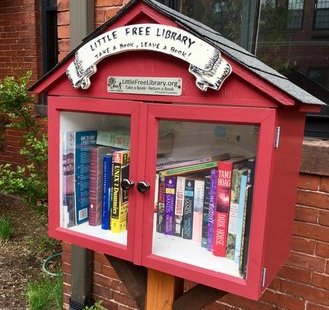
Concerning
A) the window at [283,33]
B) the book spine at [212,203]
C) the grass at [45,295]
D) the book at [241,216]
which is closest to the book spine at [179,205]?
the book spine at [212,203]

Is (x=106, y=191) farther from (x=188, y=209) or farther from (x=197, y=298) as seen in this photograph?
(x=197, y=298)

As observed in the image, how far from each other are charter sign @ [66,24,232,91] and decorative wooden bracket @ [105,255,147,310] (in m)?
0.71

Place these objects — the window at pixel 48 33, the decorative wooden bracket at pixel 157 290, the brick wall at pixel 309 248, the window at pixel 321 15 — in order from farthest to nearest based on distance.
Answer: the window at pixel 48 33, the window at pixel 321 15, the brick wall at pixel 309 248, the decorative wooden bracket at pixel 157 290

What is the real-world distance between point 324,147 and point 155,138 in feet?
3.00

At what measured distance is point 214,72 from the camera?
1.22 meters

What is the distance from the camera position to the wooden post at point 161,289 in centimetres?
158

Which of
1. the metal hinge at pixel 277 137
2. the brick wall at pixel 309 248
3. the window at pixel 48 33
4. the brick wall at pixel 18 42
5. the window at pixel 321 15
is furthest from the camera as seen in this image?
the brick wall at pixel 18 42

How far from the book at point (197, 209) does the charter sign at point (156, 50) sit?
1.22ft

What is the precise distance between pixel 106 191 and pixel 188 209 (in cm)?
35

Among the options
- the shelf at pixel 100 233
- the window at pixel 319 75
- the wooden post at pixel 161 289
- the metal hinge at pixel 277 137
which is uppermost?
the window at pixel 319 75

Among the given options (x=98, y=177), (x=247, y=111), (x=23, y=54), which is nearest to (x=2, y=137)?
(x=23, y=54)

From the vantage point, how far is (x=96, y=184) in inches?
64.9

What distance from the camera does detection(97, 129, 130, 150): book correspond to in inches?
62.9

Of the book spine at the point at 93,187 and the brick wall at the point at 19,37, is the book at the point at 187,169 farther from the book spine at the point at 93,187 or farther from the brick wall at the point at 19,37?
the brick wall at the point at 19,37
